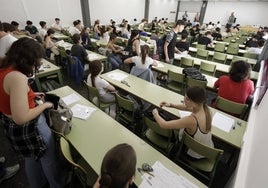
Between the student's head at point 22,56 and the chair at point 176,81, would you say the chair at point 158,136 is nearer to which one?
the student's head at point 22,56

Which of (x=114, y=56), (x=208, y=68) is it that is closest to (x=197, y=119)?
(x=208, y=68)

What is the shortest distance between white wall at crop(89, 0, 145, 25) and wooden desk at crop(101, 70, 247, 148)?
8.83 metres

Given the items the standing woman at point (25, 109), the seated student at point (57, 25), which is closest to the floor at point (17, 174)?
the standing woman at point (25, 109)

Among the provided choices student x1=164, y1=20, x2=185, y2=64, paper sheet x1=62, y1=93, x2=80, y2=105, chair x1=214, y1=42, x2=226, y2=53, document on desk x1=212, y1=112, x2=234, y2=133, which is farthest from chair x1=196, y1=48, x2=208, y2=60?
paper sheet x1=62, y1=93, x2=80, y2=105

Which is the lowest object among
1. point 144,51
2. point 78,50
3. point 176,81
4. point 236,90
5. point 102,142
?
point 176,81

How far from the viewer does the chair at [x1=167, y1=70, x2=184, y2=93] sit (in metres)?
3.40

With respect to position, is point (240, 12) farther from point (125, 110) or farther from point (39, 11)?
point (125, 110)

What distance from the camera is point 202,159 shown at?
1.90 m

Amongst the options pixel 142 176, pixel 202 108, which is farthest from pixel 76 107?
pixel 202 108

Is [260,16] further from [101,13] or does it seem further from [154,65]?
[154,65]

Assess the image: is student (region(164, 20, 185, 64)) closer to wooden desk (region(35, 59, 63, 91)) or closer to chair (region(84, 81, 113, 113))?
chair (region(84, 81, 113, 113))

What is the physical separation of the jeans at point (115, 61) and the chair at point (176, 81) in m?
1.75

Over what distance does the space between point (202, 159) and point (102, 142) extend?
1195mm

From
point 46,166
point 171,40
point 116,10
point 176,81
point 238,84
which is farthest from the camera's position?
point 116,10
